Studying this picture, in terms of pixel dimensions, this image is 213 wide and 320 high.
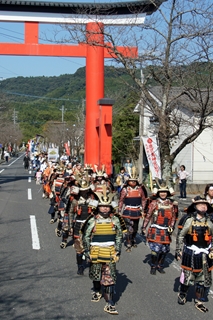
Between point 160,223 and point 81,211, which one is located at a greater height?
point 81,211

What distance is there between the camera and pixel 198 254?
657 centimetres

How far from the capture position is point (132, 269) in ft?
28.8

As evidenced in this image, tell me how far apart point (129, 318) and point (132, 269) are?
2694 mm

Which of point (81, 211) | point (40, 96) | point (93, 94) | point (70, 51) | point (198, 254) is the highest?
point (40, 96)

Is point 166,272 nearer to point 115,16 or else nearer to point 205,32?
point 205,32

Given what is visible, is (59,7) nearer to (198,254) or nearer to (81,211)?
(81,211)

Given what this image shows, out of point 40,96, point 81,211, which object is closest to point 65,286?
point 81,211

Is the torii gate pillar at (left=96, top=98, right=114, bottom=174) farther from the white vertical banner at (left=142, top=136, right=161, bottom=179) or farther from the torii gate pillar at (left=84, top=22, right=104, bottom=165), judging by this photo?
the white vertical banner at (left=142, top=136, right=161, bottom=179)

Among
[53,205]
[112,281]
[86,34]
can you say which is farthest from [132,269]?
[86,34]

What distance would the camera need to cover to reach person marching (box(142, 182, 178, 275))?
8.45 m

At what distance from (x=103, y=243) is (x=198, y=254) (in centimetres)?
133

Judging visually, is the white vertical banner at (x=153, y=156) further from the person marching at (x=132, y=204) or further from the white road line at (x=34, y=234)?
the white road line at (x=34, y=234)

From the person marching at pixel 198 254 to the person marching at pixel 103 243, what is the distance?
0.97 meters

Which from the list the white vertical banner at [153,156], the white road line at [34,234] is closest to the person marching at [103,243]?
the white road line at [34,234]
